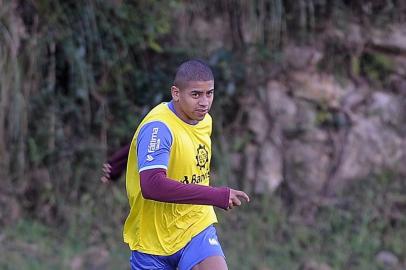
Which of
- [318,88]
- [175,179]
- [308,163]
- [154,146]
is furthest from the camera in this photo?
[318,88]

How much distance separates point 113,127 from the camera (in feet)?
30.6

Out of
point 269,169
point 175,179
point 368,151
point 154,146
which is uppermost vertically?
point 154,146

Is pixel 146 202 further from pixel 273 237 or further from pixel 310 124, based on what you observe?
pixel 310 124

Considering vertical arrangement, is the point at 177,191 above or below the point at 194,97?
below

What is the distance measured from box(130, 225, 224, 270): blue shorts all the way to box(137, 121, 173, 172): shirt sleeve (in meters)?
0.58

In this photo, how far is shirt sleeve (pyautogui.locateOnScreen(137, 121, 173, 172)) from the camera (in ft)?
15.5

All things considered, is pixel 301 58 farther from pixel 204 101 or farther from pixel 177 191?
pixel 177 191

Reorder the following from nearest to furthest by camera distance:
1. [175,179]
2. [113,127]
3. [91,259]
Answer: [175,179]
[91,259]
[113,127]

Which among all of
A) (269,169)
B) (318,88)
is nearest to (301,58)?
(318,88)

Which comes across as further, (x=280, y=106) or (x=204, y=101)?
(x=280, y=106)

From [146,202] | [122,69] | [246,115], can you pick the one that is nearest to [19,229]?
[122,69]

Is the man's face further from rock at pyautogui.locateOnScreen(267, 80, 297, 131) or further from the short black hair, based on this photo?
rock at pyautogui.locateOnScreen(267, 80, 297, 131)

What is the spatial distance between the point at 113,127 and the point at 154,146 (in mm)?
4610

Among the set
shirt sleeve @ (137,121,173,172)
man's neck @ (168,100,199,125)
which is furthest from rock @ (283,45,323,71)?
shirt sleeve @ (137,121,173,172)
